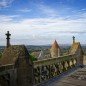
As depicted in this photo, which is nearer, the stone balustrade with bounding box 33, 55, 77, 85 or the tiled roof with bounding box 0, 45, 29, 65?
the tiled roof with bounding box 0, 45, 29, 65

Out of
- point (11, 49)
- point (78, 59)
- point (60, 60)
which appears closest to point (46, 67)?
point (60, 60)

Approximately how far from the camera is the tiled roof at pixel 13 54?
296 inches

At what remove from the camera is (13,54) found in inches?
301

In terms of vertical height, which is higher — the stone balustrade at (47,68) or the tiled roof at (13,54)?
the tiled roof at (13,54)

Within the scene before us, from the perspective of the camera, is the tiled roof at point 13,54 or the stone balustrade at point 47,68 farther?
the stone balustrade at point 47,68

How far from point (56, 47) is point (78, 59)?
45.1 metres

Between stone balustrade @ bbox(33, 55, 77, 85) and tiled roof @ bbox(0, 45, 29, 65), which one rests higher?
tiled roof @ bbox(0, 45, 29, 65)

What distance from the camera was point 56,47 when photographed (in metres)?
59.1

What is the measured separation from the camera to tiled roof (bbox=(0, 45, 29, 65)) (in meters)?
7.51

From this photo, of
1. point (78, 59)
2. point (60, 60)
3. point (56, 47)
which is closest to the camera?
point (60, 60)

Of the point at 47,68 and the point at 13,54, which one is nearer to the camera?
the point at 13,54

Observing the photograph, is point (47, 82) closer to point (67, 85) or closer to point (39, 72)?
point (39, 72)

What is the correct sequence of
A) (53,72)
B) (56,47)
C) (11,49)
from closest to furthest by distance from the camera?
1. (11,49)
2. (53,72)
3. (56,47)

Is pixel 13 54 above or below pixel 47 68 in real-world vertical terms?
above
